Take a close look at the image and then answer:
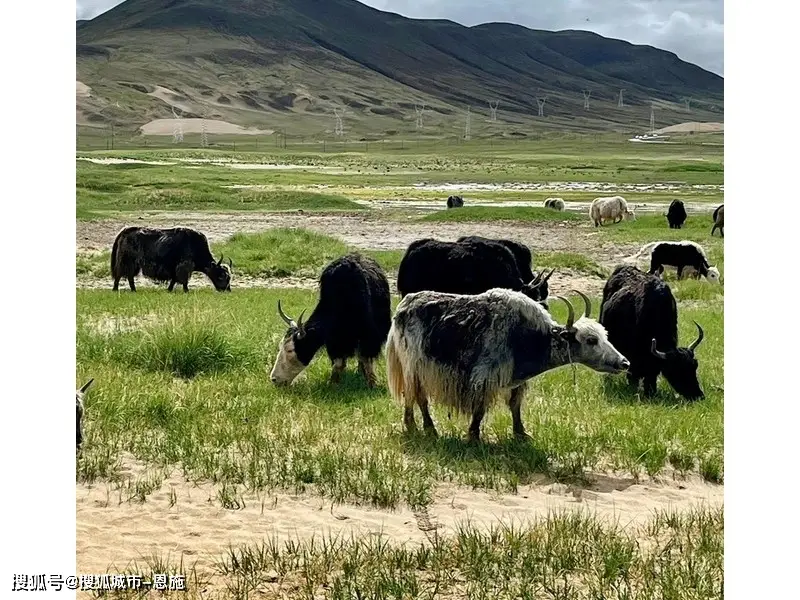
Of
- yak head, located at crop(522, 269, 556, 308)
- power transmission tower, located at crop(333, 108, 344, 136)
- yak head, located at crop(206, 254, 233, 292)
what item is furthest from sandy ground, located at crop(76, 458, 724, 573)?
power transmission tower, located at crop(333, 108, 344, 136)

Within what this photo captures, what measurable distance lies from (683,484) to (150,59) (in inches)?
6115

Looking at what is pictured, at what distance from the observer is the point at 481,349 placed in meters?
5.82

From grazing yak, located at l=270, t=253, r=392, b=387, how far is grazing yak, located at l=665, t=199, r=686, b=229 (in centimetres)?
1688

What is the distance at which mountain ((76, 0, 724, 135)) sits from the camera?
123562 mm

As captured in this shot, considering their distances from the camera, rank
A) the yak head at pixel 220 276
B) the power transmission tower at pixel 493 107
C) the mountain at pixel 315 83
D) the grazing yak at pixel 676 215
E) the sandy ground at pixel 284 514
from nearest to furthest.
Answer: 1. the sandy ground at pixel 284 514
2. the yak head at pixel 220 276
3. the grazing yak at pixel 676 215
4. the mountain at pixel 315 83
5. the power transmission tower at pixel 493 107

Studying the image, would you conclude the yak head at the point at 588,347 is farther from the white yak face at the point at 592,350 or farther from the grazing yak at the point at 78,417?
the grazing yak at the point at 78,417

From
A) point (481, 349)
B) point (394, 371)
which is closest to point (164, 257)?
point (394, 371)

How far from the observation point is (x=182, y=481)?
5223mm

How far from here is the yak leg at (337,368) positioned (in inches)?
301

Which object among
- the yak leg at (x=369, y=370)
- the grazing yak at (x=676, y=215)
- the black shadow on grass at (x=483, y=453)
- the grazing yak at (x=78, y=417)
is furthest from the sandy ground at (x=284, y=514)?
the grazing yak at (x=676, y=215)

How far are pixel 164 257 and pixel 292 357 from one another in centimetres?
704

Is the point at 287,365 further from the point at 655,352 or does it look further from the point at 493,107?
the point at 493,107

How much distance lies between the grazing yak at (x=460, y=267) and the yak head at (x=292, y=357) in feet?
8.54

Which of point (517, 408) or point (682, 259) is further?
point (682, 259)
